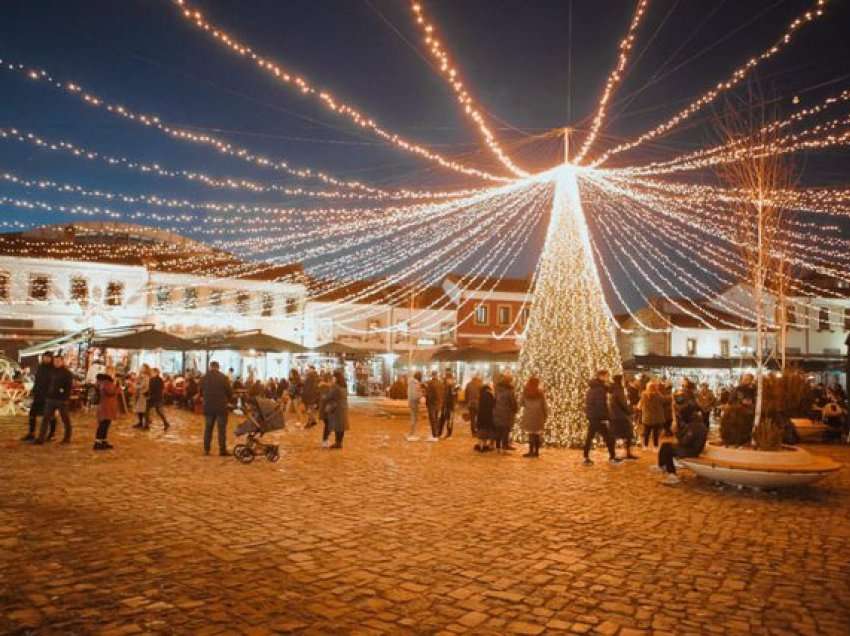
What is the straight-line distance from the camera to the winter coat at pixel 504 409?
474 inches

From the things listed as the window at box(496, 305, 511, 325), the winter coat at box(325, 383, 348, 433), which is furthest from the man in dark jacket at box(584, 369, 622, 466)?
the window at box(496, 305, 511, 325)

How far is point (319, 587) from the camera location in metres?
4.42

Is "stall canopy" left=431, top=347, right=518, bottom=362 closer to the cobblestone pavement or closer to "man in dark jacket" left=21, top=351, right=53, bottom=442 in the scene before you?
the cobblestone pavement

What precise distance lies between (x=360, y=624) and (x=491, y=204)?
35.9ft

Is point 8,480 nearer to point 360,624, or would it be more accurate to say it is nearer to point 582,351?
point 360,624

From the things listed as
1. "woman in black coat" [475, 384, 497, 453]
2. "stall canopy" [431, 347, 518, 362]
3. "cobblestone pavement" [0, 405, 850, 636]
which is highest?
"stall canopy" [431, 347, 518, 362]

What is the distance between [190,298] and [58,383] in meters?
22.6

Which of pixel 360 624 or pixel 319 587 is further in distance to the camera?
pixel 319 587

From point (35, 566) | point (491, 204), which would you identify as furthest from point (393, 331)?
point (35, 566)

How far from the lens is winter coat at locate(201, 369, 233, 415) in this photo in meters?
10.7

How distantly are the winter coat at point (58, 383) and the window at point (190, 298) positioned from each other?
22.1 metres

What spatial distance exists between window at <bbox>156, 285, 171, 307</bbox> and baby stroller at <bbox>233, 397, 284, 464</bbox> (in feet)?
77.7

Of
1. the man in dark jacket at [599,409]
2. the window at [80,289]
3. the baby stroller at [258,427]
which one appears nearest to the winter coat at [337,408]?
the baby stroller at [258,427]

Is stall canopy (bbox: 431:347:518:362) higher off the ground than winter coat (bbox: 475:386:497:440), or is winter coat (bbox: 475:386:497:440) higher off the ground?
stall canopy (bbox: 431:347:518:362)
